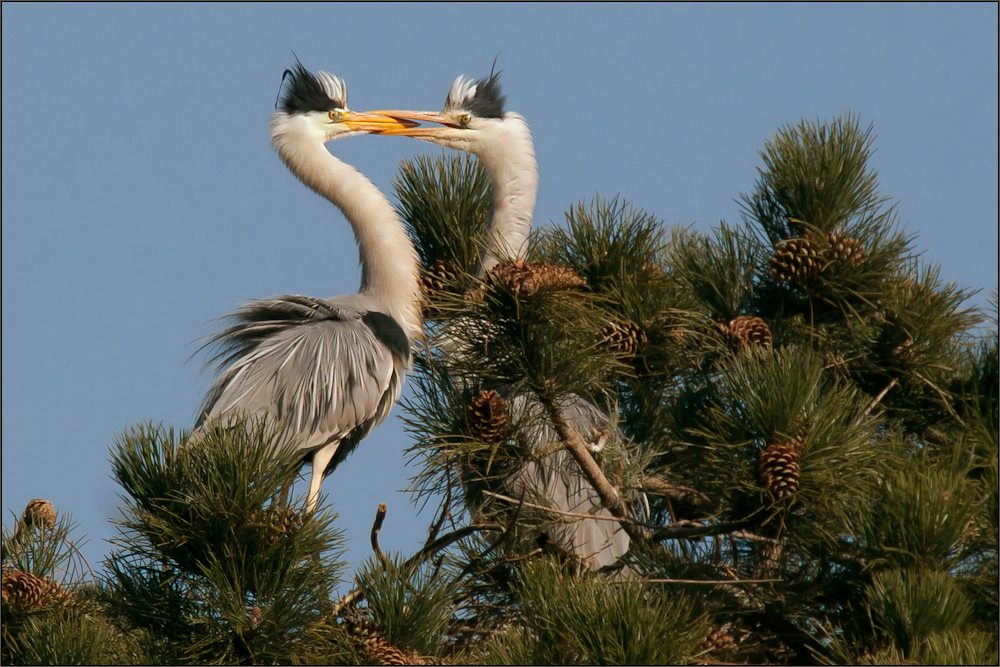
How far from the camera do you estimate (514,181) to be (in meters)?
5.91

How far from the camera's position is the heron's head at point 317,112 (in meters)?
5.97

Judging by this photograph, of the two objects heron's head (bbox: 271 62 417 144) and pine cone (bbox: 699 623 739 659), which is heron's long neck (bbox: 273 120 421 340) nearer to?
heron's head (bbox: 271 62 417 144)

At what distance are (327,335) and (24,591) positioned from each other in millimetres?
2260

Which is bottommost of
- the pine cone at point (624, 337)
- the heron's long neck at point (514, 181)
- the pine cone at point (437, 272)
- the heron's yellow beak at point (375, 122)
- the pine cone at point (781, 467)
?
the pine cone at point (781, 467)

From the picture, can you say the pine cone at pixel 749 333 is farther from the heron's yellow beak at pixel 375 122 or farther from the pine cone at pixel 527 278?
the heron's yellow beak at pixel 375 122

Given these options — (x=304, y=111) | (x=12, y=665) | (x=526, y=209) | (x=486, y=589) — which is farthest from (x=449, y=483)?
(x=304, y=111)

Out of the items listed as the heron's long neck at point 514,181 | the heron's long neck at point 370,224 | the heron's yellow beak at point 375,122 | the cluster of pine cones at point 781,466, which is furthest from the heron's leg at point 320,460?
the cluster of pine cones at point 781,466

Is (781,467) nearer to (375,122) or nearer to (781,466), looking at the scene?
(781,466)

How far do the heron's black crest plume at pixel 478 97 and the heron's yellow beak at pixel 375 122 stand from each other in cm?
25

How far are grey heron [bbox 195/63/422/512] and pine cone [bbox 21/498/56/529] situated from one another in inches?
56.0

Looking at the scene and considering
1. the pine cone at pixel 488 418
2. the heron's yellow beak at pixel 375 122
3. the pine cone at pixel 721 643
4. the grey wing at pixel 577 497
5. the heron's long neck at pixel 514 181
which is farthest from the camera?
the heron's yellow beak at pixel 375 122

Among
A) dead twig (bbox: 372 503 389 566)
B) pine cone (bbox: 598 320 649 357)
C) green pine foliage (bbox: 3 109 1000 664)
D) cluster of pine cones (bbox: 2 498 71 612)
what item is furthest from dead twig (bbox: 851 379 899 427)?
cluster of pine cones (bbox: 2 498 71 612)

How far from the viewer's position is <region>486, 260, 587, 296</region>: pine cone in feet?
9.23

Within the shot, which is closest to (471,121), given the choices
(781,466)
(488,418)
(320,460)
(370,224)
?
(370,224)
